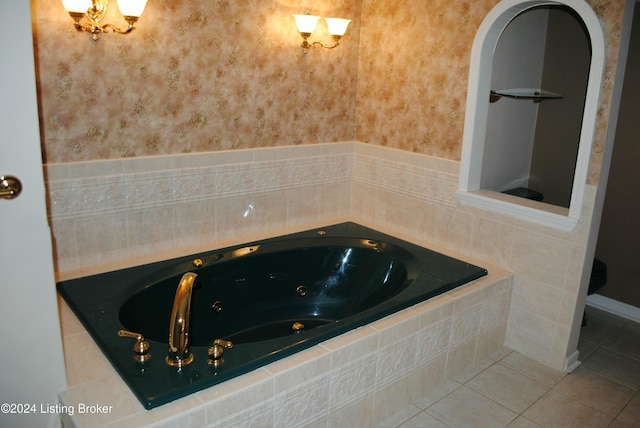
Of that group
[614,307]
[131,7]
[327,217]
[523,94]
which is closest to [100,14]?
[131,7]

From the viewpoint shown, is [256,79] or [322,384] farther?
[256,79]

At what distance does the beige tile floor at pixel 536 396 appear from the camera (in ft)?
7.60

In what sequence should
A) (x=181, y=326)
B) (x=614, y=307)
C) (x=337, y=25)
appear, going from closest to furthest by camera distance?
(x=181, y=326) → (x=337, y=25) → (x=614, y=307)

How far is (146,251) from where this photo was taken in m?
2.79

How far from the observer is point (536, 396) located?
2504 millimetres

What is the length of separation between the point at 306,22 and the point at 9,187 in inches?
79.9

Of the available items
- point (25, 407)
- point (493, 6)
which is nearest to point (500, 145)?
point (493, 6)

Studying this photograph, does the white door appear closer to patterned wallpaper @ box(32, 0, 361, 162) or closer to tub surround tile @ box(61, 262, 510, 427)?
tub surround tile @ box(61, 262, 510, 427)

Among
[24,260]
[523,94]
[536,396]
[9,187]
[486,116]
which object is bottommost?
[536,396]

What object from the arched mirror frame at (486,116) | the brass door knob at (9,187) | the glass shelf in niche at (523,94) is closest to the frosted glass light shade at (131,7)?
the brass door knob at (9,187)

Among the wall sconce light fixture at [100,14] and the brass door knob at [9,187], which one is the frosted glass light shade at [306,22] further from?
the brass door knob at [9,187]

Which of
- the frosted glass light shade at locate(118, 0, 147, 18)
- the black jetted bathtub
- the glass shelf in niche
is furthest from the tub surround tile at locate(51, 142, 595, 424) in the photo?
the frosted glass light shade at locate(118, 0, 147, 18)

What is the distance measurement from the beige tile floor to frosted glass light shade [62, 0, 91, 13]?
222 cm

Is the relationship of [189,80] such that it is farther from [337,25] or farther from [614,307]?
[614,307]
